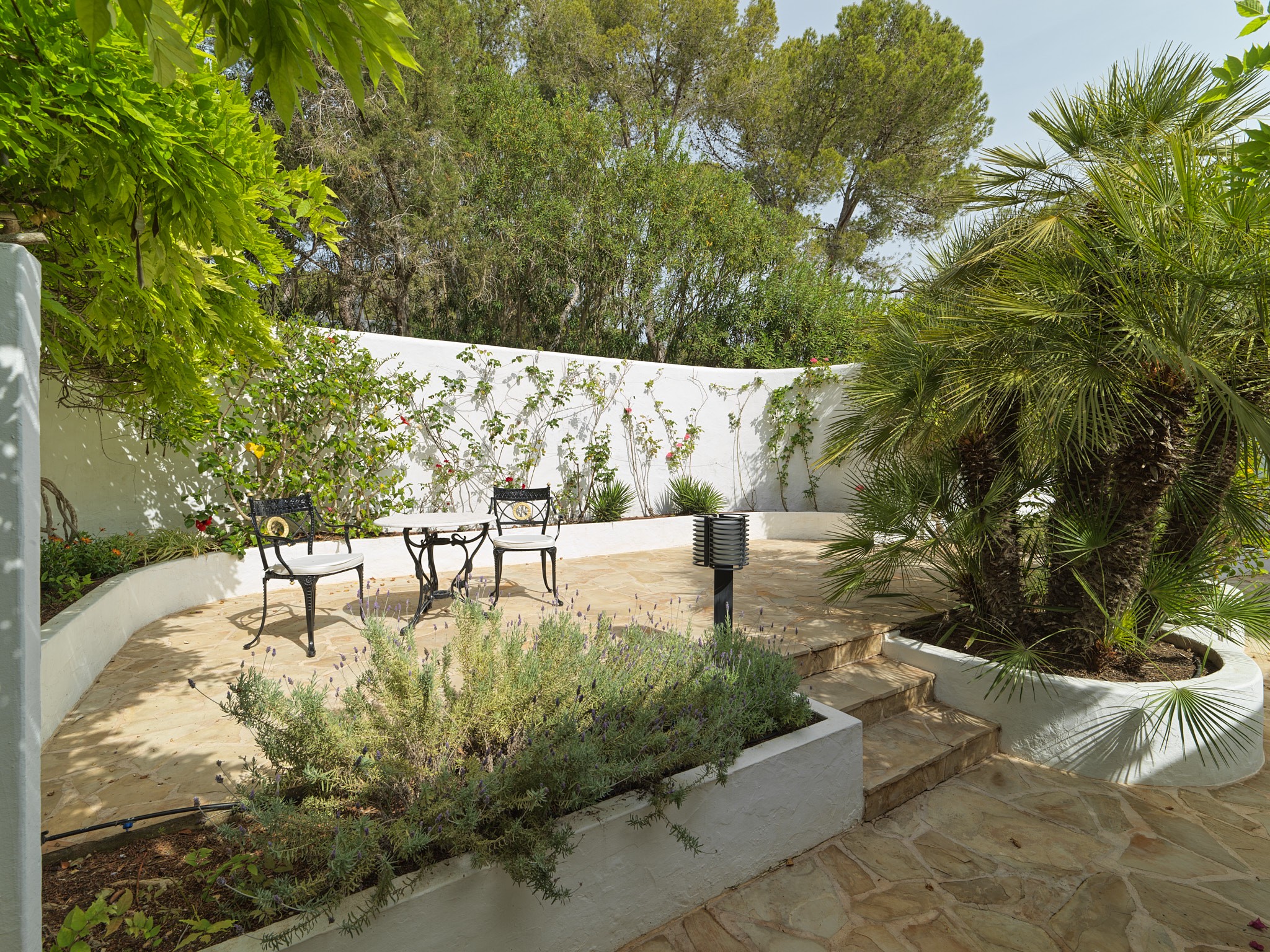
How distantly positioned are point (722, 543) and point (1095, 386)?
6.23ft

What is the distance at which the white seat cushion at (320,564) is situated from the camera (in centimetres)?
400

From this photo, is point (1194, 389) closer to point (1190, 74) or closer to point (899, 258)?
point (1190, 74)

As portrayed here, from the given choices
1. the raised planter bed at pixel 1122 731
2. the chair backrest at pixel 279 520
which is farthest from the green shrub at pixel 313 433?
the raised planter bed at pixel 1122 731

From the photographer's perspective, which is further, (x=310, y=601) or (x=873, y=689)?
(x=310, y=601)

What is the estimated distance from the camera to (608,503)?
790 centimetres

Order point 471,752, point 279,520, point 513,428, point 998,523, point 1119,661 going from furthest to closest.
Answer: point 513,428 < point 279,520 < point 998,523 < point 1119,661 < point 471,752

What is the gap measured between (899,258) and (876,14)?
15.4ft

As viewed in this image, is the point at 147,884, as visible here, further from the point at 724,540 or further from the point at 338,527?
the point at 338,527

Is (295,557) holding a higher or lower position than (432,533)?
lower

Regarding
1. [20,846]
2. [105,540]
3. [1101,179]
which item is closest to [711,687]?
[20,846]

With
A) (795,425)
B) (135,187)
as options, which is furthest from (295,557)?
(795,425)

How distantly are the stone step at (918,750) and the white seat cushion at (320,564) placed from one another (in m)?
3.42

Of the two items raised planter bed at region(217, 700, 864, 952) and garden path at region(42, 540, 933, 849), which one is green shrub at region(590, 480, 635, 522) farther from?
raised planter bed at region(217, 700, 864, 952)

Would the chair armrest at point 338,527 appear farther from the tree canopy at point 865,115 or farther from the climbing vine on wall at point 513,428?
the tree canopy at point 865,115
